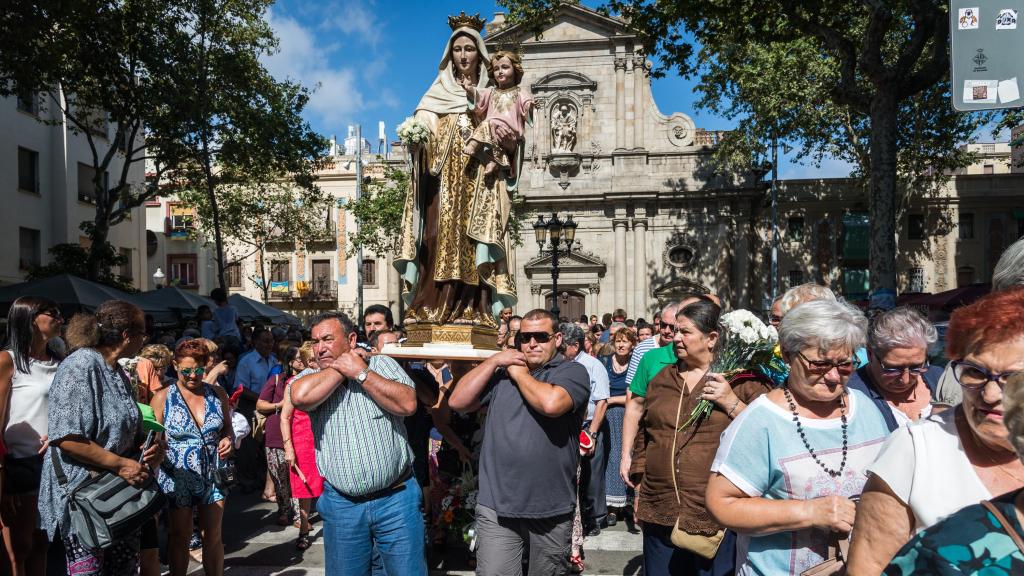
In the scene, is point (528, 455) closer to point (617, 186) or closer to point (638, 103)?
point (617, 186)

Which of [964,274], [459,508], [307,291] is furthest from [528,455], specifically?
[307,291]

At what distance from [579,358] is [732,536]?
3744 millimetres

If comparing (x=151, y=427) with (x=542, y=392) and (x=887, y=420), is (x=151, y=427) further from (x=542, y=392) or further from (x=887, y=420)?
(x=887, y=420)

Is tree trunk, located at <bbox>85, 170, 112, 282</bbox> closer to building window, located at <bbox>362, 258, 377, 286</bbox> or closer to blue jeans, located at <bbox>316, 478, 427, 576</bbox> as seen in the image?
blue jeans, located at <bbox>316, 478, 427, 576</bbox>

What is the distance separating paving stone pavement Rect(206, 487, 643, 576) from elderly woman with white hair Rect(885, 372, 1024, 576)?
4.81 meters

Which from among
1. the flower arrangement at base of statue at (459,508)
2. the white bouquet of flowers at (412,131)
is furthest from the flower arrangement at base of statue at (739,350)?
the flower arrangement at base of statue at (459,508)

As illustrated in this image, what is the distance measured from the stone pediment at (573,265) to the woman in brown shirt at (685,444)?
1138 inches

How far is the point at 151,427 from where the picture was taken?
445 centimetres

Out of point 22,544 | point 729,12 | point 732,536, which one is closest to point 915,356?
point 732,536

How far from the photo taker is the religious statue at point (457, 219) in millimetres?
5051

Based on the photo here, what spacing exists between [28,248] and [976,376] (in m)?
27.9

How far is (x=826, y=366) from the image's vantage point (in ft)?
8.68

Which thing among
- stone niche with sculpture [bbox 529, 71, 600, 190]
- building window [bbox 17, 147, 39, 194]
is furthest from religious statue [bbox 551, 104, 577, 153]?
building window [bbox 17, 147, 39, 194]

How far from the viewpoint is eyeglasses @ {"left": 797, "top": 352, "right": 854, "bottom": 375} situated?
2.64 m
